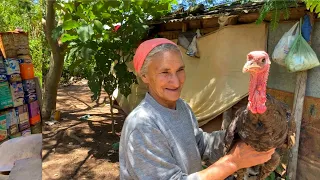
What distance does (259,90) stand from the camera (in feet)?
4.93

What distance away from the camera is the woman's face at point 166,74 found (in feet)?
5.15

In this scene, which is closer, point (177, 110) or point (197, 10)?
point (177, 110)

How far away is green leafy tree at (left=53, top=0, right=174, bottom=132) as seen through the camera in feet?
15.0

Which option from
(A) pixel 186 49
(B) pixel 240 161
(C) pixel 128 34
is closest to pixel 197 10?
(A) pixel 186 49

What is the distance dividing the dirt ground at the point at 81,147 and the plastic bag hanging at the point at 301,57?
335cm

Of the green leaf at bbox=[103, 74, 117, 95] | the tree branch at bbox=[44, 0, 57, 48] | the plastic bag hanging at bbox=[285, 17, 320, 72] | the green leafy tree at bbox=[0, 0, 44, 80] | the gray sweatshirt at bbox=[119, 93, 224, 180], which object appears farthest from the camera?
the green leafy tree at bbox=[0, 0, 44, 80]

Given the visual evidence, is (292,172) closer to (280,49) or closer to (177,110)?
(280,49)

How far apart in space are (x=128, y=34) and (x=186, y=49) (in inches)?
55.1

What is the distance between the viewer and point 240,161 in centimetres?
146

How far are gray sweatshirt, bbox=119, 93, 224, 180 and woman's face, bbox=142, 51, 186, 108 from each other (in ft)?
0.31

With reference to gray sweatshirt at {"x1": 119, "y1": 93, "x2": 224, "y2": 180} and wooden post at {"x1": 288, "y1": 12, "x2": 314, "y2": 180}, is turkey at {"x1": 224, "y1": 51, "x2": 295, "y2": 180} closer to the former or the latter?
gray sweatshirt at {"x1": 119, "y1": 93, "x2": 224, "y2": 180}

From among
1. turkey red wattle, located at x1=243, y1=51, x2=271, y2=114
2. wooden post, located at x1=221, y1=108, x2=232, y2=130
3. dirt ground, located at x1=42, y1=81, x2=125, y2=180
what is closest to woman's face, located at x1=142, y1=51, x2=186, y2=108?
turkey red wattle, located at x1=243, y1=51, x2=271, y2=114

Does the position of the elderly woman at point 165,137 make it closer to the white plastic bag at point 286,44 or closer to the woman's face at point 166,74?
the woman's face at point 166,74

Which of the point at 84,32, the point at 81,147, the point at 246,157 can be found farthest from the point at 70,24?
the point at 246,157
